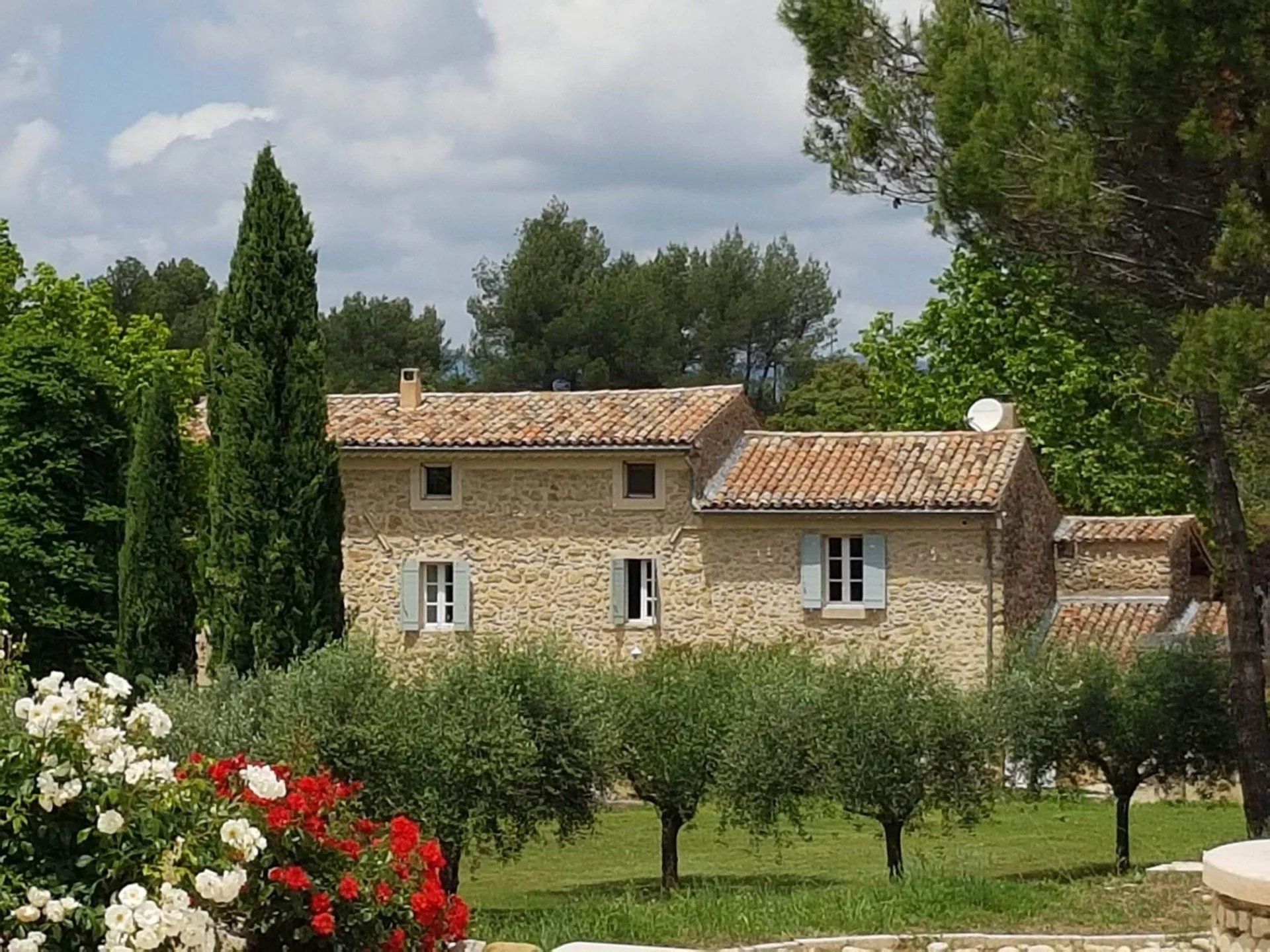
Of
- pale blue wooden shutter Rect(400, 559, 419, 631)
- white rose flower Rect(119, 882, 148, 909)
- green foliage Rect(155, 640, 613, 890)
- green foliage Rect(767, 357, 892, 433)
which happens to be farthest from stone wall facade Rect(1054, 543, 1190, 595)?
white rose flower Rect(119, 882, 148, 909)

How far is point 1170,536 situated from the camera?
28531 mm

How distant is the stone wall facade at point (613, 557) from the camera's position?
26.1 m

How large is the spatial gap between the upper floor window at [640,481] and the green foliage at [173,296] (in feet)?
89.5

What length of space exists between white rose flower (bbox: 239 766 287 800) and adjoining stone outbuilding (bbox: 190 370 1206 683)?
19335 mm

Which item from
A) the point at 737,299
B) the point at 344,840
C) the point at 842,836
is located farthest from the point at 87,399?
the point at 737,299

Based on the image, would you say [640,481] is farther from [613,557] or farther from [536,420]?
[536,420]

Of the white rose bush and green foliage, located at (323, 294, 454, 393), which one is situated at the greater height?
green foliage, located at (323, 294, 454, 393)

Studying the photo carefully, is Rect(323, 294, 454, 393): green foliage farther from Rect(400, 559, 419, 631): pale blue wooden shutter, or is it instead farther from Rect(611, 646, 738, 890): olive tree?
Rect(611, 646, 738, 890): olive tree

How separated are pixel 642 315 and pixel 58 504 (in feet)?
91.1

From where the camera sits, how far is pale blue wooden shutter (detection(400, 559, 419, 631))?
28266 millimetres

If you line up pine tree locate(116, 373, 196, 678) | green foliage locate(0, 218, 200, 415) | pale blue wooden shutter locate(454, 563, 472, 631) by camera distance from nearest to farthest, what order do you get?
pine tree locate(116, 373, 196, 678), pale blue wooden shutter locate(454, 563, 472, 631), green foliage locate(0, 218, 200, 415)

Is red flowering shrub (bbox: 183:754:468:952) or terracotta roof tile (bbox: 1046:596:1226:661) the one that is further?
terracotta roof tile (bbox: 1046:596:1226:661)

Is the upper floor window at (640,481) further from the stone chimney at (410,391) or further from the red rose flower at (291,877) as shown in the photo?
the red rose flower at (291,877)

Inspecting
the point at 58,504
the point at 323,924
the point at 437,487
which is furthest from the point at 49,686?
the point at 58,504
